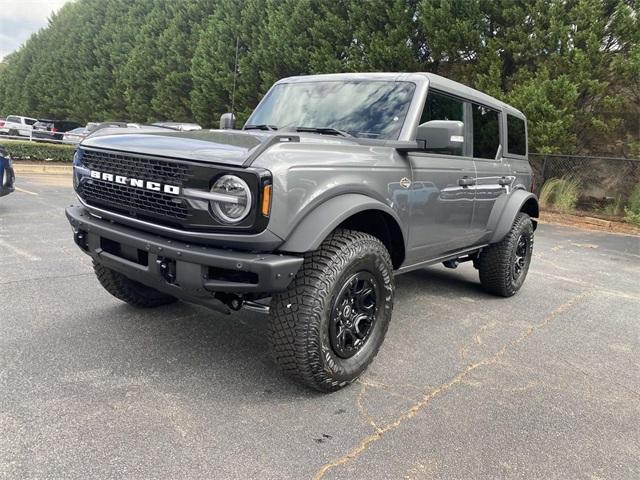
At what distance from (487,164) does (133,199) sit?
3.05m

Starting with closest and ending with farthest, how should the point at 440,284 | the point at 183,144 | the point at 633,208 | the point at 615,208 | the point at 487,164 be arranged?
the point at 183,144, the point at 487,164, the point at 440,284, the point at 633,208, the point at 615,208

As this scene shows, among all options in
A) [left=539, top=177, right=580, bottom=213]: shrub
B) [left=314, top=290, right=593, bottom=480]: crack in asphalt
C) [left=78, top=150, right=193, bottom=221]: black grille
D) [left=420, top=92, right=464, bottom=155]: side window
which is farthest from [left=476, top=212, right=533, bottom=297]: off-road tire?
[left=539, top=177, right=580, bottom=213]: shrub

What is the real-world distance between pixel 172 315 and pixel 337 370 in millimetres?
1656

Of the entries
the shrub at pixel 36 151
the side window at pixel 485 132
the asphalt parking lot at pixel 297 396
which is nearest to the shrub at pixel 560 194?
the asphalt parking lot at pixel 297 396

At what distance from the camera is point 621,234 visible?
10.4 meters

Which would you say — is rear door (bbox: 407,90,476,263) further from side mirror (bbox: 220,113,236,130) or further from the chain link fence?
the chain link fence

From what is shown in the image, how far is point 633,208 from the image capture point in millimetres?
11586

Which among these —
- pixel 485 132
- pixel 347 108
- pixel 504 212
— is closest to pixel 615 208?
pixel 504 212

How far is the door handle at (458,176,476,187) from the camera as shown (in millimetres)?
3902

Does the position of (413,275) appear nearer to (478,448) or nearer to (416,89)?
(416,89)

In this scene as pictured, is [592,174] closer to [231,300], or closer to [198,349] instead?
[198,349]

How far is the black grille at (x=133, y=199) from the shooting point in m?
2.54

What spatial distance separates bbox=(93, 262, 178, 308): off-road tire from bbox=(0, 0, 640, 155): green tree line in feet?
34.4

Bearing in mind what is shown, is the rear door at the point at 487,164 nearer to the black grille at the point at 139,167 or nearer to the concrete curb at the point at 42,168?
the black grille at the point at 139,167
